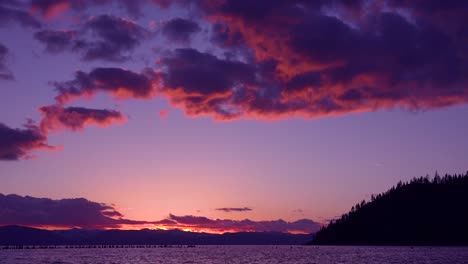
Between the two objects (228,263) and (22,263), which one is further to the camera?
(22,263)

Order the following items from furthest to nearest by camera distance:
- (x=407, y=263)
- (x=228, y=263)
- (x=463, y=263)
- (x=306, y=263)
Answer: (x=228, y=263) → (x=306, y=263) → (x=407, y=263) → (x=463, y=263)

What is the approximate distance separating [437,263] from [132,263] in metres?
97.3

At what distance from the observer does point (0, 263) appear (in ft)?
609

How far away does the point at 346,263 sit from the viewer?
500 feet

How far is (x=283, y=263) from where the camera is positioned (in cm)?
15875

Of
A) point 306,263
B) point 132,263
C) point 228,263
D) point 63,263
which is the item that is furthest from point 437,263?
point 63,263

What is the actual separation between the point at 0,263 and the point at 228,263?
85.2 m

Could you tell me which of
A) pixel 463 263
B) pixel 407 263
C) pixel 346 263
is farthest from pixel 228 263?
pixel 463 263

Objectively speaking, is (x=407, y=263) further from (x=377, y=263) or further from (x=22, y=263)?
(x=22, y=263)

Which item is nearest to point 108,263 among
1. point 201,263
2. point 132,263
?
point 132,263

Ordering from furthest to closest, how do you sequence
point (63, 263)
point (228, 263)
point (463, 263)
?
1. point (63, 263)
2. point (228, 263)
3. point (463, 263)

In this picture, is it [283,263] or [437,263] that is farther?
[283,263]

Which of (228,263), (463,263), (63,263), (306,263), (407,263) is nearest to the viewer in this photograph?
(463,263)

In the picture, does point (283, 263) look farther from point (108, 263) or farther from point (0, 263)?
point (0, 263)
